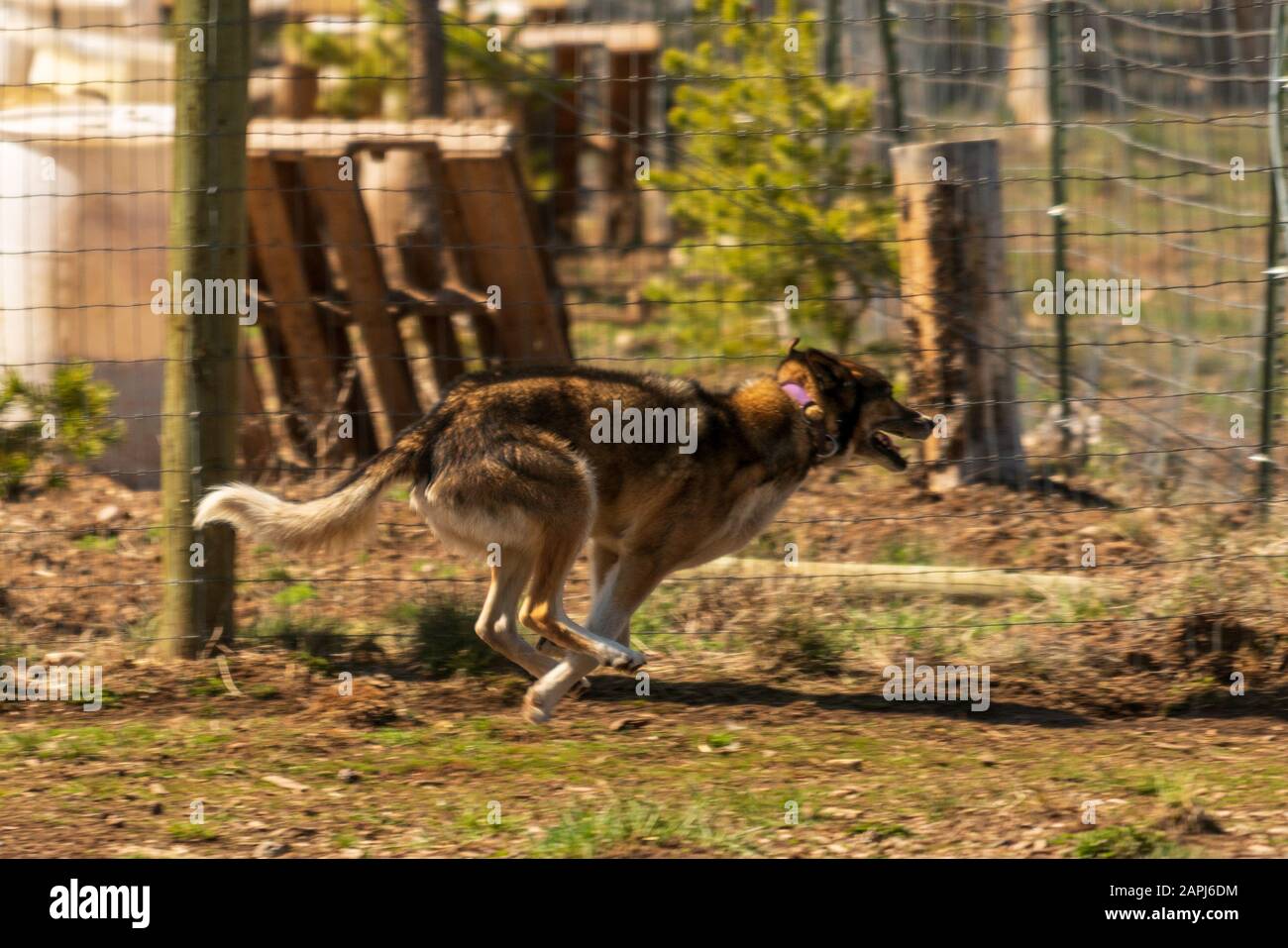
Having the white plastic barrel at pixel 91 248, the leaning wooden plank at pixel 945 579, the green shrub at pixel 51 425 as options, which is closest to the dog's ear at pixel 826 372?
the leaning wooden plank at pixel 945 579

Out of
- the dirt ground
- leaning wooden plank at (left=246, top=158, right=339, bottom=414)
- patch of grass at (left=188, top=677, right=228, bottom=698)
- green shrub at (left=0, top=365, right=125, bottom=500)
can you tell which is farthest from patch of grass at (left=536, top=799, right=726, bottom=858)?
leaning wooden plank at (left=246, top=158, right=339, bottom=414)

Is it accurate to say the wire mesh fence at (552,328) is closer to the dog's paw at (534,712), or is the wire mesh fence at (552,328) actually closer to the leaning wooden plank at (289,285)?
the leaning wooden plank at (289,285)

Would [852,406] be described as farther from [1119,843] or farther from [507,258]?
[507,258]

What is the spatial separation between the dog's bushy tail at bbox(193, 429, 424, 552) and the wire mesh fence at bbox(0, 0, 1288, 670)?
1.94ft

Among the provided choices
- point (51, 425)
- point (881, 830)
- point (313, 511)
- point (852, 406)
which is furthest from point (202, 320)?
point (881, 830)

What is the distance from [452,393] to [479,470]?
463 millimetres

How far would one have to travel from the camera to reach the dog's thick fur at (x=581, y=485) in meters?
5.79

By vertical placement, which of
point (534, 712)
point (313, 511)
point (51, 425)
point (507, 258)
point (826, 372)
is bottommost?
point (534, 712)

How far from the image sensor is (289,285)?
8820 millimetres

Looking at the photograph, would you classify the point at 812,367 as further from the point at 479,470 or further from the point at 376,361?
the point at 376,361

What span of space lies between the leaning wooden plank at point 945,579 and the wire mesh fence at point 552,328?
2 centimetres

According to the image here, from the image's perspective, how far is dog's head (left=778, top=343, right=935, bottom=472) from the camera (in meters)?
6.58

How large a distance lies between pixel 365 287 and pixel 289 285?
1.55ft

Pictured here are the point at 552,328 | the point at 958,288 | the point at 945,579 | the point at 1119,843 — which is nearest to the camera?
the point at 1119,843
